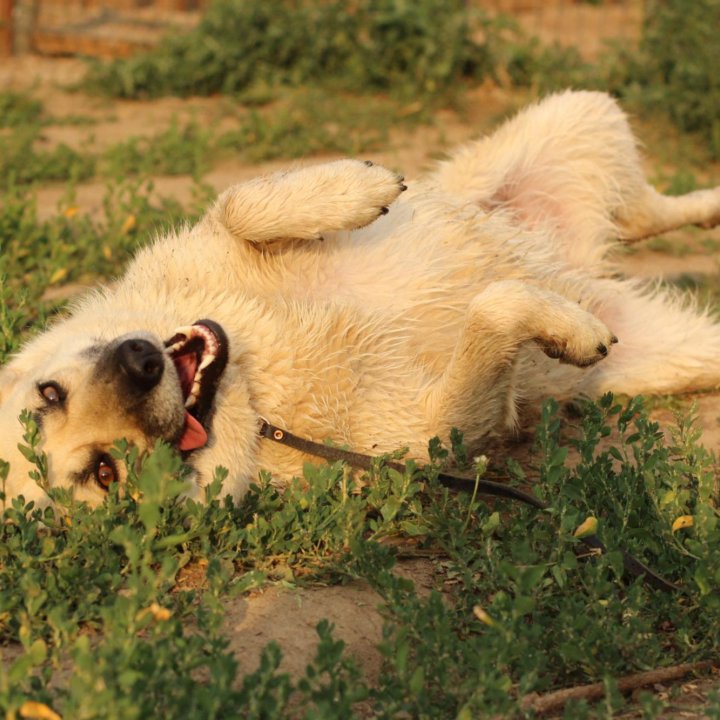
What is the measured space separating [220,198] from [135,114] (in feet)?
16.0

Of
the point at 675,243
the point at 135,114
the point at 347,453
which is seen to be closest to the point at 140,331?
the point at 347,453

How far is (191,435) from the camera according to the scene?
342 centimetres

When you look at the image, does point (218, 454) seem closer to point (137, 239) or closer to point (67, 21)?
point (137, 239)

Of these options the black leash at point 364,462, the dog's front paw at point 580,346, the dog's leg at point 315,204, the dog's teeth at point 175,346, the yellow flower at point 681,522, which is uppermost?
the dog's leg at point 315,204

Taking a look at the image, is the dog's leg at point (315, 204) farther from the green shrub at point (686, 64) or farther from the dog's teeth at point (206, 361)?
the green shrub at point (686, 64)

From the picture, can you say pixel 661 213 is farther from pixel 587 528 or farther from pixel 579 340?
pixel 587 528

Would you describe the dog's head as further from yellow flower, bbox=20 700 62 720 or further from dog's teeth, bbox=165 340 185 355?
yellow flower, bbox=20 700 62 720

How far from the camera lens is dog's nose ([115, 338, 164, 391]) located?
10.5 feet

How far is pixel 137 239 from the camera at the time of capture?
5715 millimetres

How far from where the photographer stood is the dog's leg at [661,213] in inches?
211

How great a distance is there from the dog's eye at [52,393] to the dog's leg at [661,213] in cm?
302

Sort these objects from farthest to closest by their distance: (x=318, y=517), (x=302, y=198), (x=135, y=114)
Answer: (x=135, y=114) → (x=302, y=198) → (x=318, y=517)

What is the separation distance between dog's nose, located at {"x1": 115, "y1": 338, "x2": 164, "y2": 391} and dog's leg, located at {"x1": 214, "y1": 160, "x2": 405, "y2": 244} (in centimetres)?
87

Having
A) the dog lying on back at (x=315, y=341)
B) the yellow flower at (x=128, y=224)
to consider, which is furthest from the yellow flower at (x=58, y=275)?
the dog lying on back at (x=315, y=341)
